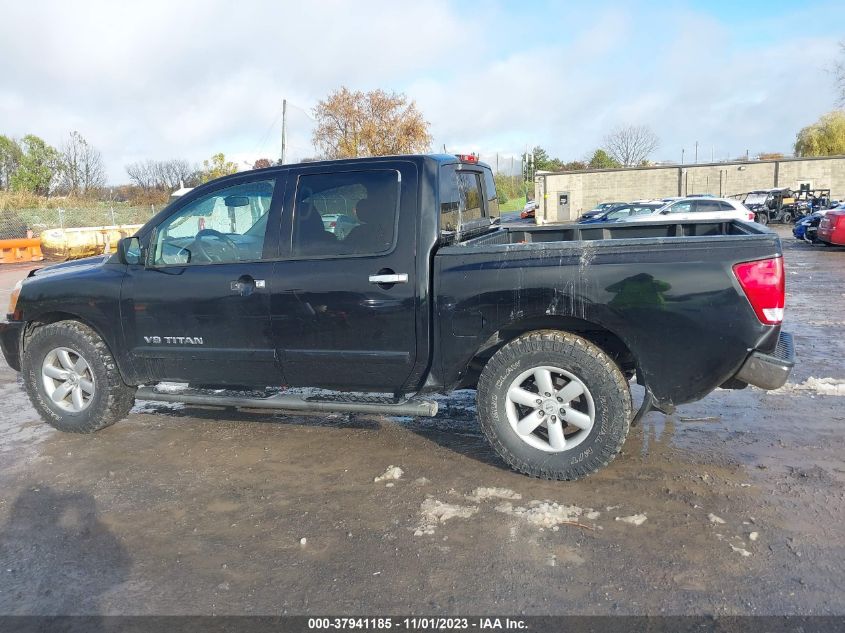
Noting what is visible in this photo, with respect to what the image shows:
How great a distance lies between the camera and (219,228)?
476cm

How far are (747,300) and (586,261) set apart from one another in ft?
2.80

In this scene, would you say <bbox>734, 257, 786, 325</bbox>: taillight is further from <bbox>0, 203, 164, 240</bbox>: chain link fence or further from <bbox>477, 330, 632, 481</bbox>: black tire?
<bbox>0, 203, 164, 240</bbox>: chain link fence

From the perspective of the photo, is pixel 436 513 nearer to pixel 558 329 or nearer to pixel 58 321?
pixel 558 329

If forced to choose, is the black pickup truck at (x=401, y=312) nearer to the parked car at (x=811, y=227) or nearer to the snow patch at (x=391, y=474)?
the snow patch at (x=391, y=474)

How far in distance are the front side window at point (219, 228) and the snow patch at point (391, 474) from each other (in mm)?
1656

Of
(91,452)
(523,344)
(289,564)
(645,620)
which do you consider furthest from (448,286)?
(91,452)

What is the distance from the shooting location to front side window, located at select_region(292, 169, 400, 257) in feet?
13.9

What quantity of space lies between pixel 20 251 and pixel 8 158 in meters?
29.8

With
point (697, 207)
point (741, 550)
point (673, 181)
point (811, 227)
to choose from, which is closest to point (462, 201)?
point (741, 550)

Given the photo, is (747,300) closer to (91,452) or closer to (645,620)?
(645,620)

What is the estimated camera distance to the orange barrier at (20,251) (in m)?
23.7

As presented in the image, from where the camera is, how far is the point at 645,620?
269cm

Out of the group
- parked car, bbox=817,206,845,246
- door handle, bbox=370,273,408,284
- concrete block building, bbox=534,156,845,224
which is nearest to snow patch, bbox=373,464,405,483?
door handle, bbox=370,273,408,284

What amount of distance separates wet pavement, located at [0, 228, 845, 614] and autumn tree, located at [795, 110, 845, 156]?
218ft
